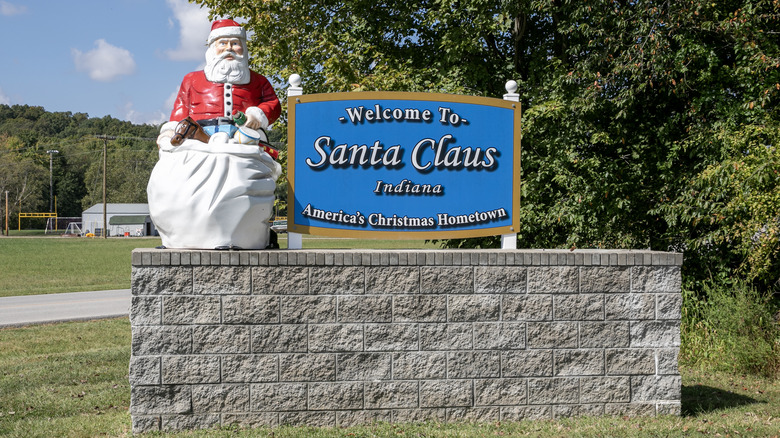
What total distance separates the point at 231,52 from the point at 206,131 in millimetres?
811

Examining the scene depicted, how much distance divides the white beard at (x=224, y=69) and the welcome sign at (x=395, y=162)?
0.61 meters

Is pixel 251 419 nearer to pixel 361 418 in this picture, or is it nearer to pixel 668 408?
pixel 361 418

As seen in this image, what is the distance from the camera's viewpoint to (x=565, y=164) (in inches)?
392

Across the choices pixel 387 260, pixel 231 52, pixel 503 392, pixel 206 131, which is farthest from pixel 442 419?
pixel 231 52

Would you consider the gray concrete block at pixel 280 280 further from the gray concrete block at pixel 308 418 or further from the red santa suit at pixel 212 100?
the red santa suit at pixel 212 100

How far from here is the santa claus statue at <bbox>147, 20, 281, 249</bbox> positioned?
542cm

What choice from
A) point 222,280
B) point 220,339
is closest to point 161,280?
point 222,280

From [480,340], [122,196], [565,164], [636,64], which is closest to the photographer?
[480,340]

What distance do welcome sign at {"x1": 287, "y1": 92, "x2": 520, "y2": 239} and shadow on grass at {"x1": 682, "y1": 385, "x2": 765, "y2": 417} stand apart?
2.71 m

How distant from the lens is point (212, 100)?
19.9 ft

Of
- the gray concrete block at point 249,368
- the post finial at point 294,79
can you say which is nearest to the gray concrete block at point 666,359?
the gray concrete block at point 249,368

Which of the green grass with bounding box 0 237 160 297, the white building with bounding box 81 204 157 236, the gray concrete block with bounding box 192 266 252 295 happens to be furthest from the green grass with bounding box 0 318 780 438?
the white building with bounding box 81 204 157 236

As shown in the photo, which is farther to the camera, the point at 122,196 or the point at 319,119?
the point at 122,196

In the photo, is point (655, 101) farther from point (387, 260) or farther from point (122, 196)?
point (122, 196)
